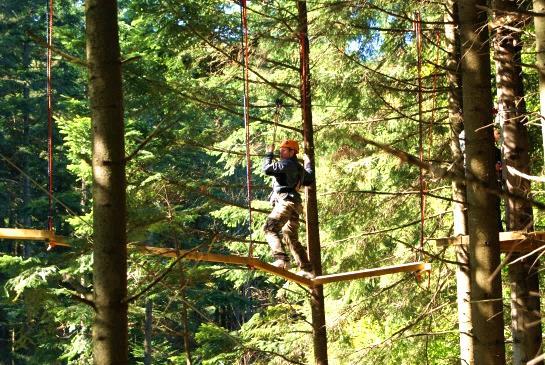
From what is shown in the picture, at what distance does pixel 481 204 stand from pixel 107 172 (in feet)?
8.44

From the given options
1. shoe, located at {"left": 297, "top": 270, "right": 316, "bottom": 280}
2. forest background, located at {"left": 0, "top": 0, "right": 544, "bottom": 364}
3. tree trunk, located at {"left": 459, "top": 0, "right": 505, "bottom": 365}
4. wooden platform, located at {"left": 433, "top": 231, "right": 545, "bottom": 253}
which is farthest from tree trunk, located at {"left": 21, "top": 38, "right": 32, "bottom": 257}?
tree trunk, located at {"left": 459, "top": 0, "right": 505, "bottom": 365}

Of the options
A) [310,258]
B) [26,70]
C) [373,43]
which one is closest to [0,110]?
[26,70]

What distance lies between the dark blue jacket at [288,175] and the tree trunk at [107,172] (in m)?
3.94

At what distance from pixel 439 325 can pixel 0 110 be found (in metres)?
20.5

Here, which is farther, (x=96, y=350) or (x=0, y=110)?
(x=0, y=110)

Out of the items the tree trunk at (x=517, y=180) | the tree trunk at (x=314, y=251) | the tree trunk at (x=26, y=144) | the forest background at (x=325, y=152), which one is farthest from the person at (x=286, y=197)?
the tree trunk at (x=26, y=144)

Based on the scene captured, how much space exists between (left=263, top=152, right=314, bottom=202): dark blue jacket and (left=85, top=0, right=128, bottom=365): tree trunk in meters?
3.94

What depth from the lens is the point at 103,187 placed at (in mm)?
3691

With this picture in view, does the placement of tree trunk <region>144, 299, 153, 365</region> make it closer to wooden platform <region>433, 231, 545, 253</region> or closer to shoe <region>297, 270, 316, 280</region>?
shoe <region>297, 270, 316, 280</region>

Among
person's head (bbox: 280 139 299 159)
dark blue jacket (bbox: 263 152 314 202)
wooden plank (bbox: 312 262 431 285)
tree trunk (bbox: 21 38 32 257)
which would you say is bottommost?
wooden plank (bbox: 312 262 431 285)

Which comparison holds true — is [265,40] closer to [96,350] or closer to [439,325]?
[439,325]

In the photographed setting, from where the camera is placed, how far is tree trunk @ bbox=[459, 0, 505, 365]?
5.27 metres

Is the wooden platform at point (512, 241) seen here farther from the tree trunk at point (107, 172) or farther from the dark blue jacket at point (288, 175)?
the tree trunk at point (107, 172)

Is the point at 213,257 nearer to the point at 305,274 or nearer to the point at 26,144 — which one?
the point at 305,274
